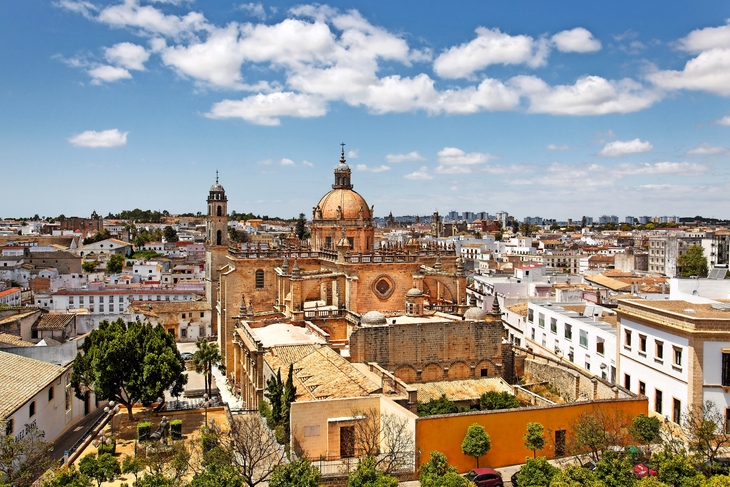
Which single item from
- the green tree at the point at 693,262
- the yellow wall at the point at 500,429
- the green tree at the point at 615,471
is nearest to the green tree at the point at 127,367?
the yellow wall at the point at 500,429

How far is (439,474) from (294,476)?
4159mm

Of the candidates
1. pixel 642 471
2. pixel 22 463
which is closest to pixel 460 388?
pixel 642 471

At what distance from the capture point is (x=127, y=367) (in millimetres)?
25672

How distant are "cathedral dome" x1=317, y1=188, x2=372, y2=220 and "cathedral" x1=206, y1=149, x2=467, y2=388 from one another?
0.04 feet

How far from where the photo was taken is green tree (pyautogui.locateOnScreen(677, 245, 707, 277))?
7906 centimetres

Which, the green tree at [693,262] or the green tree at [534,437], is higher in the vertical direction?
the green tree at [693,262]

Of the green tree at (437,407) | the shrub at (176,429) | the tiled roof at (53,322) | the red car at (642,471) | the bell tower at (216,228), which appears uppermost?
the bell tower at (216,228)

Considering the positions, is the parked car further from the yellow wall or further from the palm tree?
the palm tree

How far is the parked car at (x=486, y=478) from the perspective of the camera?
1868cm

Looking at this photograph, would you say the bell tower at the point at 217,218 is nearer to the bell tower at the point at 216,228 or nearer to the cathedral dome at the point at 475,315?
the bell tower at the point at 216,228

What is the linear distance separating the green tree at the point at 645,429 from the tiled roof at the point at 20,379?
67.2 ft

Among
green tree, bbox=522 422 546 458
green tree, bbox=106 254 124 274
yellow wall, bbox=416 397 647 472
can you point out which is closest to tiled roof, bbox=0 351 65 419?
yellow wall, bbox=416 397 647 472

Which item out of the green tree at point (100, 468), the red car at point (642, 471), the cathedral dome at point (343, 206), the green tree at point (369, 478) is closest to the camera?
the green tree at point (369, 478)

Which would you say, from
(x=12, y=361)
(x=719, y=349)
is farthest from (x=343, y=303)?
(x=719, y=349)
